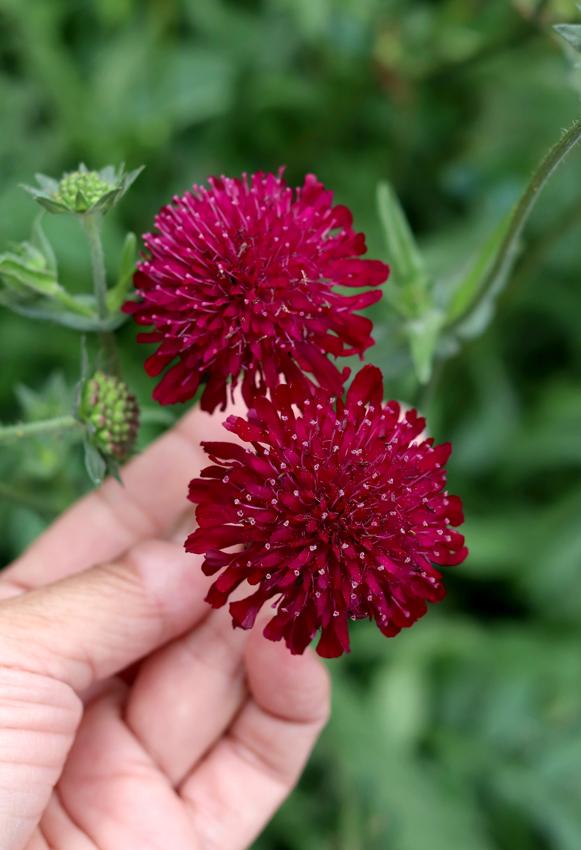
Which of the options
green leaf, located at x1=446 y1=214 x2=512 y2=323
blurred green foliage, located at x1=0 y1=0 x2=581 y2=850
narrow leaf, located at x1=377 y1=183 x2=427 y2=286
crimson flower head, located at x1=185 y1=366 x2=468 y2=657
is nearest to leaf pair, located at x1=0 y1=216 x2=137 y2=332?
crimson flower head, located at x1=185 y1=366 x2=468 y2=657

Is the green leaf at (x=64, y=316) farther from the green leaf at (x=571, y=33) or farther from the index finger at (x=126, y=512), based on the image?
the green leaf at (x=571, y=33)

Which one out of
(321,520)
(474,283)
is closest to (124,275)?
(321,520)

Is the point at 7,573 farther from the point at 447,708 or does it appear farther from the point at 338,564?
the point at 447,708

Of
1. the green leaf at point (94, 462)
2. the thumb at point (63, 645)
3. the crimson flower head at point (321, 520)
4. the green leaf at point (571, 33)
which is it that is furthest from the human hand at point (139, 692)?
the green leaf at point (571, 33)

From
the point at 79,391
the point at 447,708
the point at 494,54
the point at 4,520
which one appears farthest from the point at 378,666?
the point at 494,54

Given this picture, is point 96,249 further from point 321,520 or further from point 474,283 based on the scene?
point 474,283

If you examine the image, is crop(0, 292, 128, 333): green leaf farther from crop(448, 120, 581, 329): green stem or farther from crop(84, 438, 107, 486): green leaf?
crop(448, 120, 581, 329): green stem
